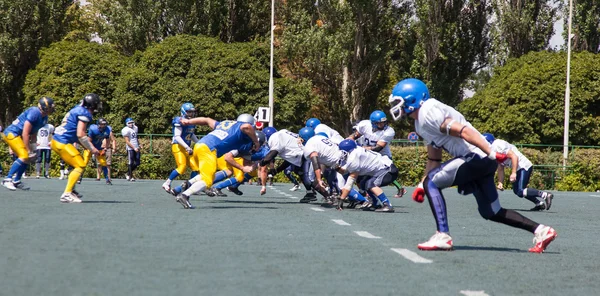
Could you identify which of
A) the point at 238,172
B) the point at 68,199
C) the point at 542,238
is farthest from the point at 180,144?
the point at 542,238

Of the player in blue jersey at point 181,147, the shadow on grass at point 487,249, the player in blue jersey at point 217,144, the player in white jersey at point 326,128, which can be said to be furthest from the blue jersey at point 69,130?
the shadow on grass at point 487,249

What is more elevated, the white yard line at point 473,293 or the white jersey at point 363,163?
the white jersey at point 363,163

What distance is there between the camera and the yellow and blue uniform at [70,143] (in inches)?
568

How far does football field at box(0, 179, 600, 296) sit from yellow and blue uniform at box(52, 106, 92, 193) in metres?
1.75

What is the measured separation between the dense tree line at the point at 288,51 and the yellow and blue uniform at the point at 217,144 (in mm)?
29002

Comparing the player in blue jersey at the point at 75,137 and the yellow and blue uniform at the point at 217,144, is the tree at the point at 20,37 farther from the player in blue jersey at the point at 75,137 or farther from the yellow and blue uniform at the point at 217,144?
the yellow and blue uniform at the point at 217,144

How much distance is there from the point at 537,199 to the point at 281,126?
28646 mm

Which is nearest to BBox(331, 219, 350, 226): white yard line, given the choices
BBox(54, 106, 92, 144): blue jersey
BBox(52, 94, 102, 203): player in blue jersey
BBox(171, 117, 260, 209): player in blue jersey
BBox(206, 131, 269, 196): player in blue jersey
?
BBox(171, 117, 260, 209): player in blue jersey

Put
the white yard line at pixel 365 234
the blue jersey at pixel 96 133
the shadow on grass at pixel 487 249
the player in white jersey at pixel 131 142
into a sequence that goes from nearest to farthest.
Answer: the shadow on grass at pixel 487 249, the white yard line at pixel 365 234, the blue jersey at pixel 96 133, the player in white jersey at pixel 131 142

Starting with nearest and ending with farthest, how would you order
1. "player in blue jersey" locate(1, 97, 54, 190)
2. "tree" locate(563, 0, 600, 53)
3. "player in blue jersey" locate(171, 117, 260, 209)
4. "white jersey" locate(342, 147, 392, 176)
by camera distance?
"player in blue jersey" locate(171, 117, 260, 209) → "white jersey" locate(342, 147, 392, 176) → "player in blue jersey" locate(1, 97, 54, 190) → "tree" locate(563, 0, 600, 53)

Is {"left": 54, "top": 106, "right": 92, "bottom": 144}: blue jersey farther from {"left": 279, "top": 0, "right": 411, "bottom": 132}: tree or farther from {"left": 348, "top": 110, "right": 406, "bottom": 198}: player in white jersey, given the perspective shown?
{"left": 279, "top": 0, "right": 411, "bottom": 132}: tree

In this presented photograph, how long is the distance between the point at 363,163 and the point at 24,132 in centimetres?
A: 631

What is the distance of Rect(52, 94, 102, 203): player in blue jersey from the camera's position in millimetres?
14258

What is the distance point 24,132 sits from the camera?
1656 cm
